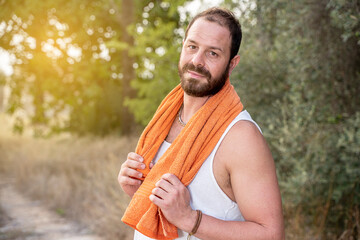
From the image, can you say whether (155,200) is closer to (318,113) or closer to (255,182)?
(255,182)

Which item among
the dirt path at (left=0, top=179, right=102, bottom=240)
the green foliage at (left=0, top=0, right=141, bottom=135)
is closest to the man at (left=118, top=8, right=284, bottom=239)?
the dirt path at (left=0, top=179, right=102, bottom=240)

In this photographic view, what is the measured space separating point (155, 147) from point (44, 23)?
1184cm

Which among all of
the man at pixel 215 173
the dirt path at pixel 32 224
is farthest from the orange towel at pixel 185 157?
the dirt path at pixel 32 224

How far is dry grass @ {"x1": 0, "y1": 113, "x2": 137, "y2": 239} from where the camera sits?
5698 millimetres

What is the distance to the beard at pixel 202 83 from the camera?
6.62ft

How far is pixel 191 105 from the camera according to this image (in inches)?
86.7

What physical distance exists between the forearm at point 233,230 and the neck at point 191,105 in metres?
0.67

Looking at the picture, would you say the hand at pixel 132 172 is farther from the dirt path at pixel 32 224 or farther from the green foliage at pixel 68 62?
the green foliage at pixel 68 62

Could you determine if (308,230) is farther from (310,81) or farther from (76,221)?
(76,221)

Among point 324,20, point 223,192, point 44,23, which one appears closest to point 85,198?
point 324,20

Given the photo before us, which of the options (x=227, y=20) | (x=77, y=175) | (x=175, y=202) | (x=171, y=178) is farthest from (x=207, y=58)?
(x=77, y=175)

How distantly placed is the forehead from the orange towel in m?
0.24

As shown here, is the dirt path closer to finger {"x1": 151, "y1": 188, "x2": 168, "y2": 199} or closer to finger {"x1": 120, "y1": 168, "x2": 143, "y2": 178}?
finger {"x1": 120, "y1": 168, "x2": 143, "y2": 178}

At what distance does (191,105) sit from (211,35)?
430mm
